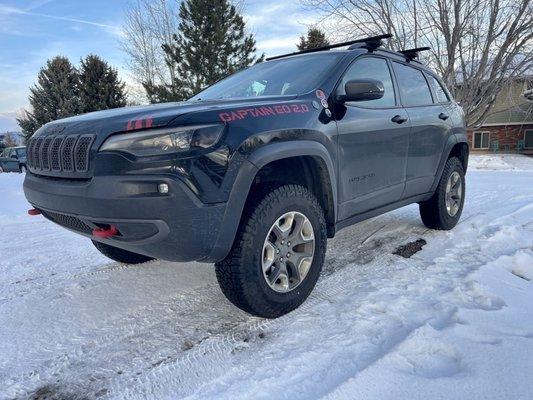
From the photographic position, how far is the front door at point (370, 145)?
10.6 feet

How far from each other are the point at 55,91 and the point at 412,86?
33.1 m

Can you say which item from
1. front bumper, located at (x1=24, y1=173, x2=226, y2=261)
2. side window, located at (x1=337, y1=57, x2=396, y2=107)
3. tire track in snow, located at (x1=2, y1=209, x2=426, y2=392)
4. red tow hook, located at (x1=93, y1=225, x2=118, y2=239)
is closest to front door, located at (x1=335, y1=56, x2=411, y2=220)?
side window, located at (x1=337, y1=57, x2=396, y2=107)

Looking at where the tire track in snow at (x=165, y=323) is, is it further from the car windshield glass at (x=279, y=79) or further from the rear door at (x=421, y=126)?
the rear door at (x=421, y=126)

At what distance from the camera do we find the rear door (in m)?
4.11

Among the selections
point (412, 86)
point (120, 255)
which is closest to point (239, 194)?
point (120, 255)

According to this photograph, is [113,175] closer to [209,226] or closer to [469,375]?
[209,226]

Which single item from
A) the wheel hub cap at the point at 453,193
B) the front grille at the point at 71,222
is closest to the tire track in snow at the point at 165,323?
the front grille at the point at 71,222

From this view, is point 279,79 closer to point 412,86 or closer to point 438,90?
point 412,86

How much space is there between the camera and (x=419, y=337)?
2.36 m

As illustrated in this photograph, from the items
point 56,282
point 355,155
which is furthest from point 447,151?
point 56,282

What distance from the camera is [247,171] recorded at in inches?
97.0

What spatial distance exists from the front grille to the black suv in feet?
0.05

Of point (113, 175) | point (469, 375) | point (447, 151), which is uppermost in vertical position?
point (113, 175)

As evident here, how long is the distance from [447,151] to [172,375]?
3779 millimetres
